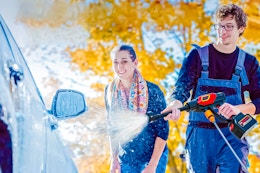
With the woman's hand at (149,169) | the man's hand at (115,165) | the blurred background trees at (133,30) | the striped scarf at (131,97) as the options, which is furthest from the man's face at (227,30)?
the blurred background trees at (133,30)

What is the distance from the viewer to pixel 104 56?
5812mm

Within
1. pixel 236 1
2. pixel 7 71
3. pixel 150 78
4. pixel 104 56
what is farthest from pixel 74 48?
pixel 7 71

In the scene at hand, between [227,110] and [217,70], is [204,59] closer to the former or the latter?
[217,70]

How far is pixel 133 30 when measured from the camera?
5902 mm

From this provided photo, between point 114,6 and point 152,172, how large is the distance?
335cm

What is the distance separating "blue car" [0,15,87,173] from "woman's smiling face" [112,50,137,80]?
1418mm

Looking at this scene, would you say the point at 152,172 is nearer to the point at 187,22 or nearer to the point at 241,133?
the point at 241,133

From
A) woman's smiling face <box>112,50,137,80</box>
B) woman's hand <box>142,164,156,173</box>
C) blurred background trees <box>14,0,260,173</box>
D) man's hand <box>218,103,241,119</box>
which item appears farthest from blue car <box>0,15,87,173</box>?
blurred background trees <box>14,0,260,173</box>

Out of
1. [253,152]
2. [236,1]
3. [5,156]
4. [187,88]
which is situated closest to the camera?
[5,156]

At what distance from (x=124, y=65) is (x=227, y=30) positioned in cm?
70

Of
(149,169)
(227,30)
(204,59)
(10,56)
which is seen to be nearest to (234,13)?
(227,30)

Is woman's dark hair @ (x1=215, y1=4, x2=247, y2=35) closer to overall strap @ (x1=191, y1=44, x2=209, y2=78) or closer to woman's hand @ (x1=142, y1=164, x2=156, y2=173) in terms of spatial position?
overall strap @ (x1=191, y1=44, x2=209, y2=78)

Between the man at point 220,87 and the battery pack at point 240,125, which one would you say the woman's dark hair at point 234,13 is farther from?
the battery pack at point 240,125

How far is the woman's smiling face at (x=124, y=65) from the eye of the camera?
3195 millimetres
